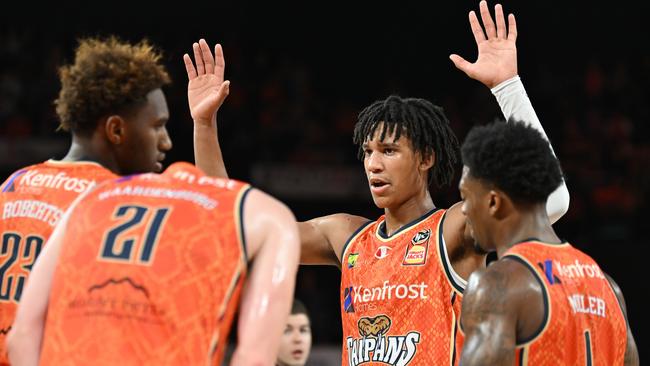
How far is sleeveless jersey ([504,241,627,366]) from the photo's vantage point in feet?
11.5

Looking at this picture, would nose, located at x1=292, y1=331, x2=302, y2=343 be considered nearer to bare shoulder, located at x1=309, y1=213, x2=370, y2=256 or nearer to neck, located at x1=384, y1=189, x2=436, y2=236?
bare shoulder, located at x1=309, y1=213, x2=370, y2=256

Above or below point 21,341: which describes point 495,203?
above

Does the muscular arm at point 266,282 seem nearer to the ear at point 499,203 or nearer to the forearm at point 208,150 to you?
the ear at point 499,203

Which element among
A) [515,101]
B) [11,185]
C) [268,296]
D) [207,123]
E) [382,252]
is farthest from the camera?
[382,252]

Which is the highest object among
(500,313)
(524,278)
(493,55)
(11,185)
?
(493,55)

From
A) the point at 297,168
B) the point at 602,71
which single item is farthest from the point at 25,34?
the point at 602,71

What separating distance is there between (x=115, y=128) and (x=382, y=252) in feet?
6.66

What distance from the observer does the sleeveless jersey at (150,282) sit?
2936 millimetres

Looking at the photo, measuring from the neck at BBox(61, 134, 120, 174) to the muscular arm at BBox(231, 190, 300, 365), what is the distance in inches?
29.3

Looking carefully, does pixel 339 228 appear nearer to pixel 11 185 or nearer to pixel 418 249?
pixel 418 249

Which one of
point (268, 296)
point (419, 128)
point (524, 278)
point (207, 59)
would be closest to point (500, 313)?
point (524, 278)

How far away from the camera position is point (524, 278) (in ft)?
11.5

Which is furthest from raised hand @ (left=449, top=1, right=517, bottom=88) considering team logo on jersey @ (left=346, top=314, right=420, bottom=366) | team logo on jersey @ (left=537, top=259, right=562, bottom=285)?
team logo on jersey @ (left=537, top=259, right=562, bottom=285)

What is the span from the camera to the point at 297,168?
11.9 m
